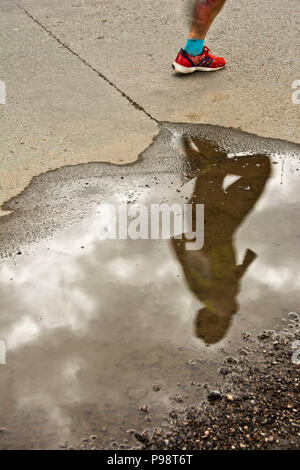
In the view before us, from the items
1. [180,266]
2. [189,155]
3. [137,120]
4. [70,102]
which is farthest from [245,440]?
[70,102]

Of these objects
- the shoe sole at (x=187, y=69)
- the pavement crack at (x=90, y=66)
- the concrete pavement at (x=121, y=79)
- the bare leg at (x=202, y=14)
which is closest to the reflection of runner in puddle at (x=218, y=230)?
the concrete pavement at (x=121, y=79)

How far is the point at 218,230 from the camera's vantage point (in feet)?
9.23

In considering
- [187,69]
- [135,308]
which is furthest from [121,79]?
[135,308]

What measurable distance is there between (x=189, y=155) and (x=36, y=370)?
1731mm

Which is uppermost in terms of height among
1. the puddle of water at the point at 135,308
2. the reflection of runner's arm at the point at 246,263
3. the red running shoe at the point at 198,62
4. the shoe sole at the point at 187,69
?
the red running shoe at the point at 198,62

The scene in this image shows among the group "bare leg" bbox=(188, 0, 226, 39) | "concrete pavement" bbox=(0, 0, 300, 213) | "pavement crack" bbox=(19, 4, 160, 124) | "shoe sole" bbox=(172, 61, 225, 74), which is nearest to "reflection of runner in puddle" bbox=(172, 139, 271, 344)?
"concrete pavement" bbox=(0, 0, 300, 213)

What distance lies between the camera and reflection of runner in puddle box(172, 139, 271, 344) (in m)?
2.38

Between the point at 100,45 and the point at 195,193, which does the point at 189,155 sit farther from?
the point at 100,45

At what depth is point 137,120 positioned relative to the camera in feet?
12.5
